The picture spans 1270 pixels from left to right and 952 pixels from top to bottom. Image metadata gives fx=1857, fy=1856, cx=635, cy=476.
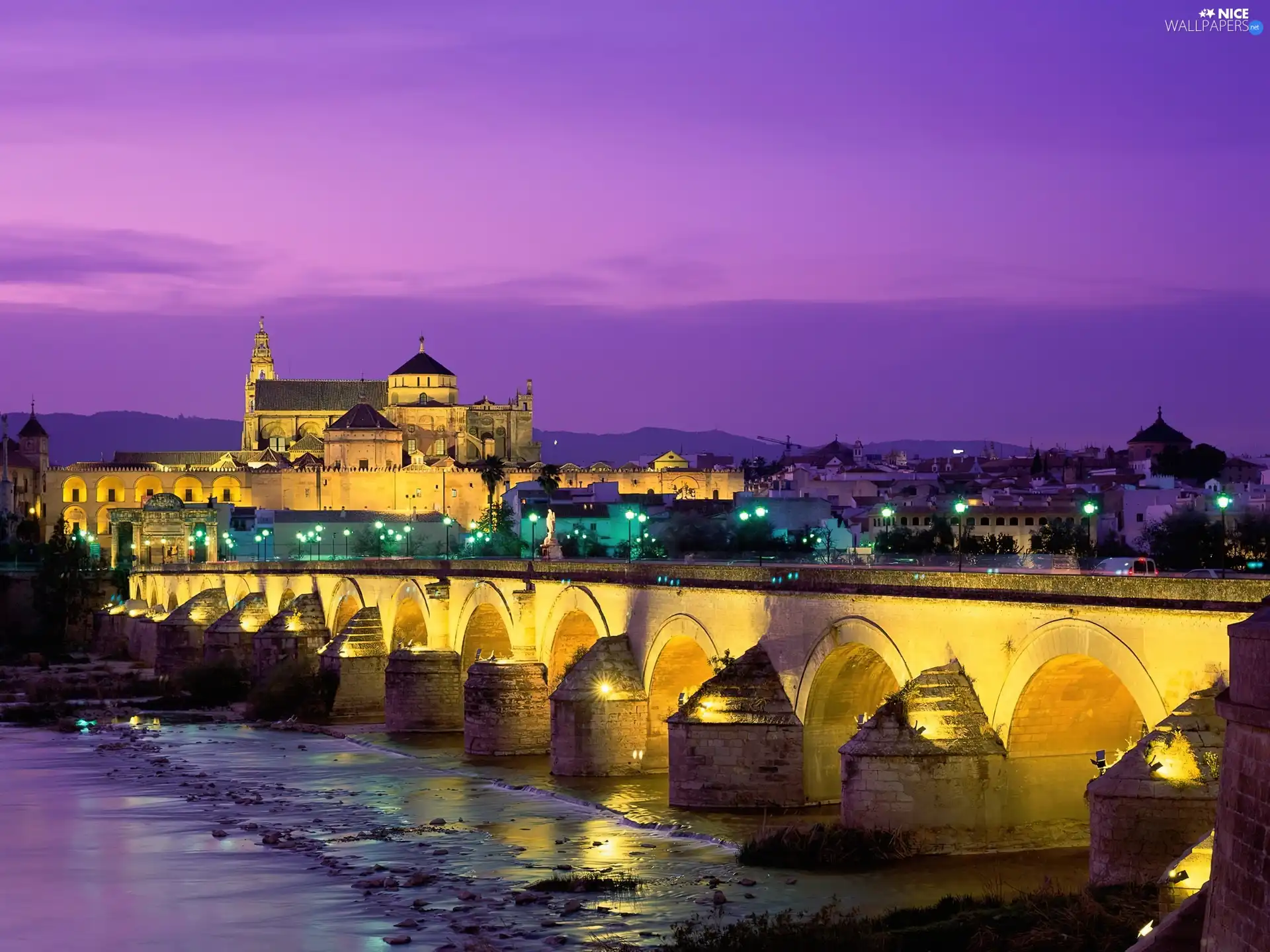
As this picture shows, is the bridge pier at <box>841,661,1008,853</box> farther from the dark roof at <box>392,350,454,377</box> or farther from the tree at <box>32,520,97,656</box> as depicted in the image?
the dark roof at <box>392,350,454,377</box>

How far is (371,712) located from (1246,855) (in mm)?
35866

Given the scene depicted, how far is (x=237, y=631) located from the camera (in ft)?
176

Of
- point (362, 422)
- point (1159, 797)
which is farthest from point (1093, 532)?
point (362, 422)

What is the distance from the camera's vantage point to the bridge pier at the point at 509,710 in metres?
33.3

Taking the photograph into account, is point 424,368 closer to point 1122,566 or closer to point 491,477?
point 491,477

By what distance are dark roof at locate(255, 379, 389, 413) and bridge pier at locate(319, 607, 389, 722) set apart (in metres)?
102

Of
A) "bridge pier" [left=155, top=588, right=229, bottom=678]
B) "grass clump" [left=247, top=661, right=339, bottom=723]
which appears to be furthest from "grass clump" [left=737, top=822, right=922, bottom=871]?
"bridge pier" [left=155, top=588, right=229, bottom=678]

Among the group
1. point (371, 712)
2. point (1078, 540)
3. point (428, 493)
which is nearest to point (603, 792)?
point (371, 712)

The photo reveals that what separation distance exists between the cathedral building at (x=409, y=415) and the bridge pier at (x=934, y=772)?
115 meters

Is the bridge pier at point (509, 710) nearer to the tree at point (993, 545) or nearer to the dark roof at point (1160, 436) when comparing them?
the tree at point (993, 545)

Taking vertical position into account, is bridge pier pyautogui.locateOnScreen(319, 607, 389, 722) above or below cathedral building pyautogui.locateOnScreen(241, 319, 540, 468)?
below

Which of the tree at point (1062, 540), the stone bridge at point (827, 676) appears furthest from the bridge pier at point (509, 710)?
the tree at point (1062, 540)

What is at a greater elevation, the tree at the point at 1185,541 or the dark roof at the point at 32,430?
the dark roof at the point at 32,430

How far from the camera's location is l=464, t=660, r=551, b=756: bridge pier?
3328cm
